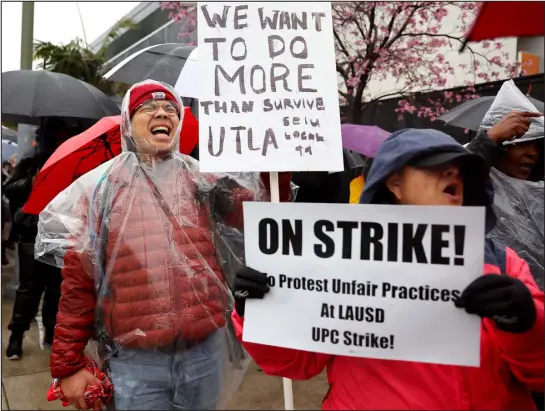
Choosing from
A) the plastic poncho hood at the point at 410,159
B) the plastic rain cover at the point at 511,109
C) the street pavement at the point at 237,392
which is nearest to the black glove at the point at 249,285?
the plastic poncho hood at the point at 410,159

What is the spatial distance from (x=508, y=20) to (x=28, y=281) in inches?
169

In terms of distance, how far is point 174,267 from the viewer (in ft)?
6.69

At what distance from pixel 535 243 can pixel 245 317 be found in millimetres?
1540

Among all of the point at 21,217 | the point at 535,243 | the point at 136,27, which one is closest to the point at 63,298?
the point at 535,243

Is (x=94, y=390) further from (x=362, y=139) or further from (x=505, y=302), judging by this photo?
(x=362, y=139)

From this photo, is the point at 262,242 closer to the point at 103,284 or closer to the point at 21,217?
the point at 103,284

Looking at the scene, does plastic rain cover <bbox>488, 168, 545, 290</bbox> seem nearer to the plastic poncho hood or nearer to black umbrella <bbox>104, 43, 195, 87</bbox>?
the plastic poncho hood

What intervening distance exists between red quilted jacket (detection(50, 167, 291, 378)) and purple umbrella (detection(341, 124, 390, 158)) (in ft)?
8.41

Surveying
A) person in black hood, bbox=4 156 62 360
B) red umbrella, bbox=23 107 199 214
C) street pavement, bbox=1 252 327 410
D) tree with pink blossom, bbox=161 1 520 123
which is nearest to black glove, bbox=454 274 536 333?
red umbrella, bbox=23 107 199 214

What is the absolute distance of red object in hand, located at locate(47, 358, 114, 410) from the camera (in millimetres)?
1994

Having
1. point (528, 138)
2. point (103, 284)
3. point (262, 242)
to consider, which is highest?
point (528, 138)

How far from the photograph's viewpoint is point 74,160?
278 cm

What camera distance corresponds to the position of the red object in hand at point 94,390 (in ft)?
6.54

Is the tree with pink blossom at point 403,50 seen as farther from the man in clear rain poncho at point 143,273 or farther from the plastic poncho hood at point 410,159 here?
the plastic poncho hood at point 410,159
